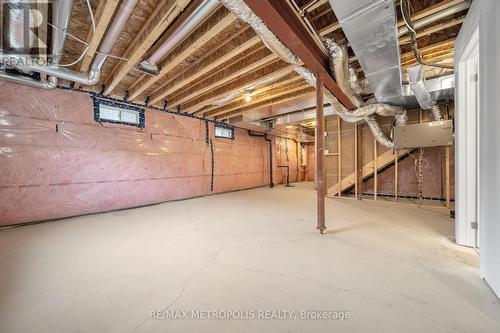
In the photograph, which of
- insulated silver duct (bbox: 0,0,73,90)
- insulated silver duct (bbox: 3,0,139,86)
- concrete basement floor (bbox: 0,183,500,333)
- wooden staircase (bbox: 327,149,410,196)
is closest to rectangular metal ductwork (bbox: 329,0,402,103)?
insulated silver duct (bbox: 3,0,139,86)

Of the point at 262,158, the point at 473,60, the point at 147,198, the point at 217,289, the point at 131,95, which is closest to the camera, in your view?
→ the point at 217,289

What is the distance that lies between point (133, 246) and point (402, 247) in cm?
281

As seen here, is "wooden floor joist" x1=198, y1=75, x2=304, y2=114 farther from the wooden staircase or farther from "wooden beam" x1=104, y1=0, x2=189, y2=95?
the wooden staircase

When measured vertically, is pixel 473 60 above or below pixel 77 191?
above

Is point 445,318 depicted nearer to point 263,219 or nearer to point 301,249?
point 301,249

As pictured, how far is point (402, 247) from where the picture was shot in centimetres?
198

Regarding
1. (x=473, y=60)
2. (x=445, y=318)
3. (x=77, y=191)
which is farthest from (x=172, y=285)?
(x=473, y=60)

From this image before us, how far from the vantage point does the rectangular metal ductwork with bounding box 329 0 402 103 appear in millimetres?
1448

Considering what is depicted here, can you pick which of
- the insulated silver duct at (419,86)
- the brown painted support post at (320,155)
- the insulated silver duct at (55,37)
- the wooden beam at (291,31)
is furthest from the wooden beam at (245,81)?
the insulated silver duct at (55,37)

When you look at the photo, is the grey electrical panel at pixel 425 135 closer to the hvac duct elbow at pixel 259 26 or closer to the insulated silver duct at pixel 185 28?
the hvac duct elbow at pixel 259 26

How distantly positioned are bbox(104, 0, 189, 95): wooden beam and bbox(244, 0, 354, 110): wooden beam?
2.08ft

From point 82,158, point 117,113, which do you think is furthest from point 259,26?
point 82,158

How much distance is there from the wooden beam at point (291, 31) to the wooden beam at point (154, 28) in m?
0.63

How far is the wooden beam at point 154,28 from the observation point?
65.3 inches
